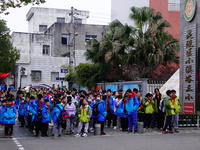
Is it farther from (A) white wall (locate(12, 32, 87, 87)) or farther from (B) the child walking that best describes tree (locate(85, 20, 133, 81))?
(A) white wall (locate(12, 32, 87, 87))

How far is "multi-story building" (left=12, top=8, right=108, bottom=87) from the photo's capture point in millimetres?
45094

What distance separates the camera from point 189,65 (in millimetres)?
20172

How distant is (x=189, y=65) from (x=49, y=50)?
3506cm

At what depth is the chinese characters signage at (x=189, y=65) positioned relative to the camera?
19781mm

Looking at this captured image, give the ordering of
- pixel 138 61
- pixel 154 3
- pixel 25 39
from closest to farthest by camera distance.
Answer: pixel 138 61 → pixel 154 3 → pixel 25 39

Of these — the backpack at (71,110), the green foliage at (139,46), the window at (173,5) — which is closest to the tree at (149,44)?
the green foliage at (139,46)

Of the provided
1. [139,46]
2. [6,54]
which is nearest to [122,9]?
[6,54]

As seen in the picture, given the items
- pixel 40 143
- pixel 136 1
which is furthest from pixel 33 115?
pixel 136 1

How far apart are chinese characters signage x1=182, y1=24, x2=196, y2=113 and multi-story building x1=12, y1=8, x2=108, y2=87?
61.5ft

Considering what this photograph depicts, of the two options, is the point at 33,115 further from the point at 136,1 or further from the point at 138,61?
the point at 136,1

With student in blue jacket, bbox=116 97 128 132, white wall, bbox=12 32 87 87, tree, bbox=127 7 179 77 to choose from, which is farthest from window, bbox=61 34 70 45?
student in blue jacket, bbox=116 97 128 132

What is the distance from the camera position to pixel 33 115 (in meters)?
15.5

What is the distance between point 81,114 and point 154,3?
24757mm

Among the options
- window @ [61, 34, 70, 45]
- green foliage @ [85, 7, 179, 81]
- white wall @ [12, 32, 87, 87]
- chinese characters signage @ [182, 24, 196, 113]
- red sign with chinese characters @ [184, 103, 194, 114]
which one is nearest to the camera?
red sign with chinese characters @ [184, 103, 194, 114]
